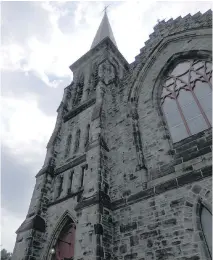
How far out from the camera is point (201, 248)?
539 cm

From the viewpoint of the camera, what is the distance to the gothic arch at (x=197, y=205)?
565 centimetres

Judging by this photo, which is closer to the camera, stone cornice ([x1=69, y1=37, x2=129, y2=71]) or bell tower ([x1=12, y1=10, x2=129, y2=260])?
bell tower ([x1=12, y1=10, x2=129, y2=260])

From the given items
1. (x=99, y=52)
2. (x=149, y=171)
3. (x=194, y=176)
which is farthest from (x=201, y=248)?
(x=99, y=52)

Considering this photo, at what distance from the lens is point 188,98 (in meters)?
9.07

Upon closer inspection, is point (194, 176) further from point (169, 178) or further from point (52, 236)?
point (52, 236)

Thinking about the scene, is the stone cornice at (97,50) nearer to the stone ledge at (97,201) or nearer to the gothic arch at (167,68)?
the gothic arch at (167,68)

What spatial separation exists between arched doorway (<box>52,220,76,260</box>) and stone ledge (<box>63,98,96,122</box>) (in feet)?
21.5

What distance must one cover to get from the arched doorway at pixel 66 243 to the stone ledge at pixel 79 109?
6.54 m

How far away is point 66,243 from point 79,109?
7.38 meters

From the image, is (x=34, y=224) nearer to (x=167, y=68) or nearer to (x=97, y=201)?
(x=97, y=201)

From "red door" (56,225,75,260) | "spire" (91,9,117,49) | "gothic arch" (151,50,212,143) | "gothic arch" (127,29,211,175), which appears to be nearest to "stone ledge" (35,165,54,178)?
"red door" (56,225,75,260)

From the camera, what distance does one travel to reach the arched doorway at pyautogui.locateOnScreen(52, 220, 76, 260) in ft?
27.1

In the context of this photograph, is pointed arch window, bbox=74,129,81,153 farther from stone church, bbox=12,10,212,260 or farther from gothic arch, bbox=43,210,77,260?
gothic arch, bbox=43,210,77,260

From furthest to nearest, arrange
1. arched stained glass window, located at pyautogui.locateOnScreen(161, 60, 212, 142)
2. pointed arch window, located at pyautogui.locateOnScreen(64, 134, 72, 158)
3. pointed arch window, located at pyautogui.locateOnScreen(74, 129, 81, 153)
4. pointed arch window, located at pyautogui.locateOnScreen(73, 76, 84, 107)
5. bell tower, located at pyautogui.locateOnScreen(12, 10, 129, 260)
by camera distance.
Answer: pointed arch window, located at pyautogui.locateOnScreen(73, 76, 84, 107)
pointed arch window, located at pyautogui.locateOnScreen(64, 134, 72, 158)
pointed arch window, located at pyautogui.locateOnScreen(74, 129, 81, 153)
arched stained glass window, located at pyautogui.locateOnScreen(161, 60, 212, 142)
bell tower, located at pyautogui.locateOnScreen(12, 10, 129, 260)
